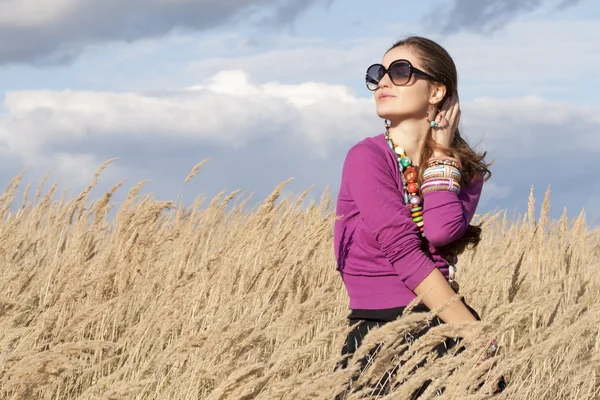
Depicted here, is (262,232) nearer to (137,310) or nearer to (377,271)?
(137,310)

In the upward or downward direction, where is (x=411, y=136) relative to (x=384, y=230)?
upward

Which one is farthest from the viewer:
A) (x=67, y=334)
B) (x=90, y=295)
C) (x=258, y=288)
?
(x=90, y=295)

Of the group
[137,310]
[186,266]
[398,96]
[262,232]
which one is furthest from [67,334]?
[398,96]

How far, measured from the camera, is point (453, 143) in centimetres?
245

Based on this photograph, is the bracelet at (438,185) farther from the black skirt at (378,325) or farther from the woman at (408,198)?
the black skirt at (378,325)

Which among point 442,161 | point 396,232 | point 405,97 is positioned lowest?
point 396,232

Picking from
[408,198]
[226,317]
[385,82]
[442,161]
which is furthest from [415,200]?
[226,317]

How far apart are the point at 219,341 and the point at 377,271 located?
0.56 metres

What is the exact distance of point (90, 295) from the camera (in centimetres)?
380

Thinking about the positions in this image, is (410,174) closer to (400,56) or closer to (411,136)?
(411,136)

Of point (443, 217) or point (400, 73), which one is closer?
point (443, 217)

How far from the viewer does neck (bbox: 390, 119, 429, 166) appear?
7.45ft

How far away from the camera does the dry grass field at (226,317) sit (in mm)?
1981

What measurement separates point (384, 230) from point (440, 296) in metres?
0.24
